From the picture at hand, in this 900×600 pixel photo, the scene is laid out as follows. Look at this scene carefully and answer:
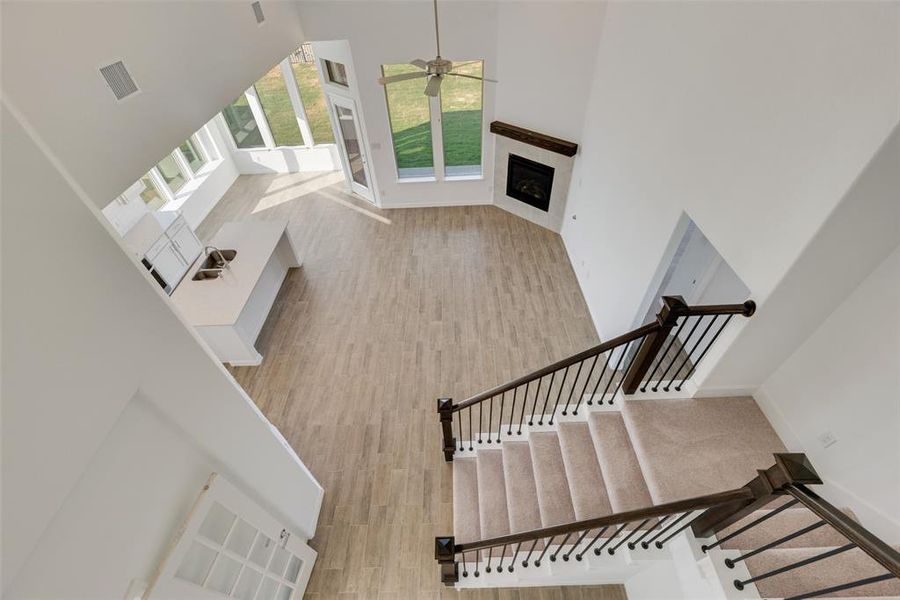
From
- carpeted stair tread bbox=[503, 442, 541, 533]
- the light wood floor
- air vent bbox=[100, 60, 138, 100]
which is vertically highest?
air vent bbox=[100, 60, 138, 100]

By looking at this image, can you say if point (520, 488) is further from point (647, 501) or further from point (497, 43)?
point (497, 43)

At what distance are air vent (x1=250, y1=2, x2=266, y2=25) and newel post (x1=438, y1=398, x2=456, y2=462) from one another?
14.7 feet

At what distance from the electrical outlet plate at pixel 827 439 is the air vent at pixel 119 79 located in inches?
203

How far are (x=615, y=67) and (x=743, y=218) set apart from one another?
110 inches

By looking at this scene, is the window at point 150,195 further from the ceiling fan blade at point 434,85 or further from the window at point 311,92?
the ceiling fan blade at point 434,85

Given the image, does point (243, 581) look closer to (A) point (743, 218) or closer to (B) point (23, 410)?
(B) point (23, 410)

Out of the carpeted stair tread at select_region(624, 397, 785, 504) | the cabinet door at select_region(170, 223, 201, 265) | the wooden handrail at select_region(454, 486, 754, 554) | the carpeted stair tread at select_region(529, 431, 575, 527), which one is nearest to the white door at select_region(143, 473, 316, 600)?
the wooden handrail at select_region(454, 486, 754, 554)

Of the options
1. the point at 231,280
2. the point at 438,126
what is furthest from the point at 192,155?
the point at 438,126

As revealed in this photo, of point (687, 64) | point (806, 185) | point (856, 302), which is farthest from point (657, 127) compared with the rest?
point (856, 302)

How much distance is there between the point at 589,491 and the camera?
2945 millimetres

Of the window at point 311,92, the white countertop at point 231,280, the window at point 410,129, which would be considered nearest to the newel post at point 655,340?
the white countertop at point 231,280

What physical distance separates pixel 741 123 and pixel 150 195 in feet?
28.7

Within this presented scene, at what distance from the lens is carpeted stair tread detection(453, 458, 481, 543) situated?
→ 3479mm

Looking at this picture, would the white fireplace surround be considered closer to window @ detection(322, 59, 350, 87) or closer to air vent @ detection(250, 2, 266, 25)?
window @ detection(322, 59, 350, 87)
